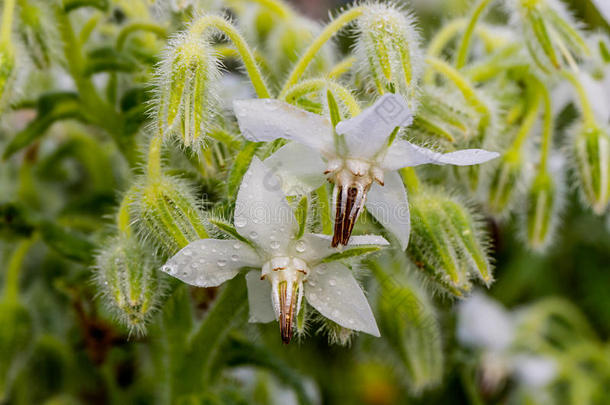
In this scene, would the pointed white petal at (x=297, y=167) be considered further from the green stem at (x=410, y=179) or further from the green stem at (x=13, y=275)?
the green stem at (x=13, y=275)

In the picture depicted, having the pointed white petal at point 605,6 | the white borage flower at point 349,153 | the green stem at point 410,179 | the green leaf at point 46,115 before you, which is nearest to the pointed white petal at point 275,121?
the white borage flower at point 349,153

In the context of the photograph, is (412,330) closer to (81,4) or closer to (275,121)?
(275,121)

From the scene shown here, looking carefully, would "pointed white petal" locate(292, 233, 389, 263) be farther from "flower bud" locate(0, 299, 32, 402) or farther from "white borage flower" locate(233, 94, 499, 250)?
"flower bud" locate(0, 299, 32, 402)

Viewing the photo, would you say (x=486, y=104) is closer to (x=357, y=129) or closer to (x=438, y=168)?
(x=438, y=168)

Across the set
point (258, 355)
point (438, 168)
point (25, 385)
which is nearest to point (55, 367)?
point (25, 385)

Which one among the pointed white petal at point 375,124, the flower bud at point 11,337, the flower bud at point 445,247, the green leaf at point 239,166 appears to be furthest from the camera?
the flower bud at point 11,337

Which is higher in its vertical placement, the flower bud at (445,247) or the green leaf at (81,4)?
the green leaf at (81,4)

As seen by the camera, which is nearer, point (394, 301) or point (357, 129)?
point (357, 129)
